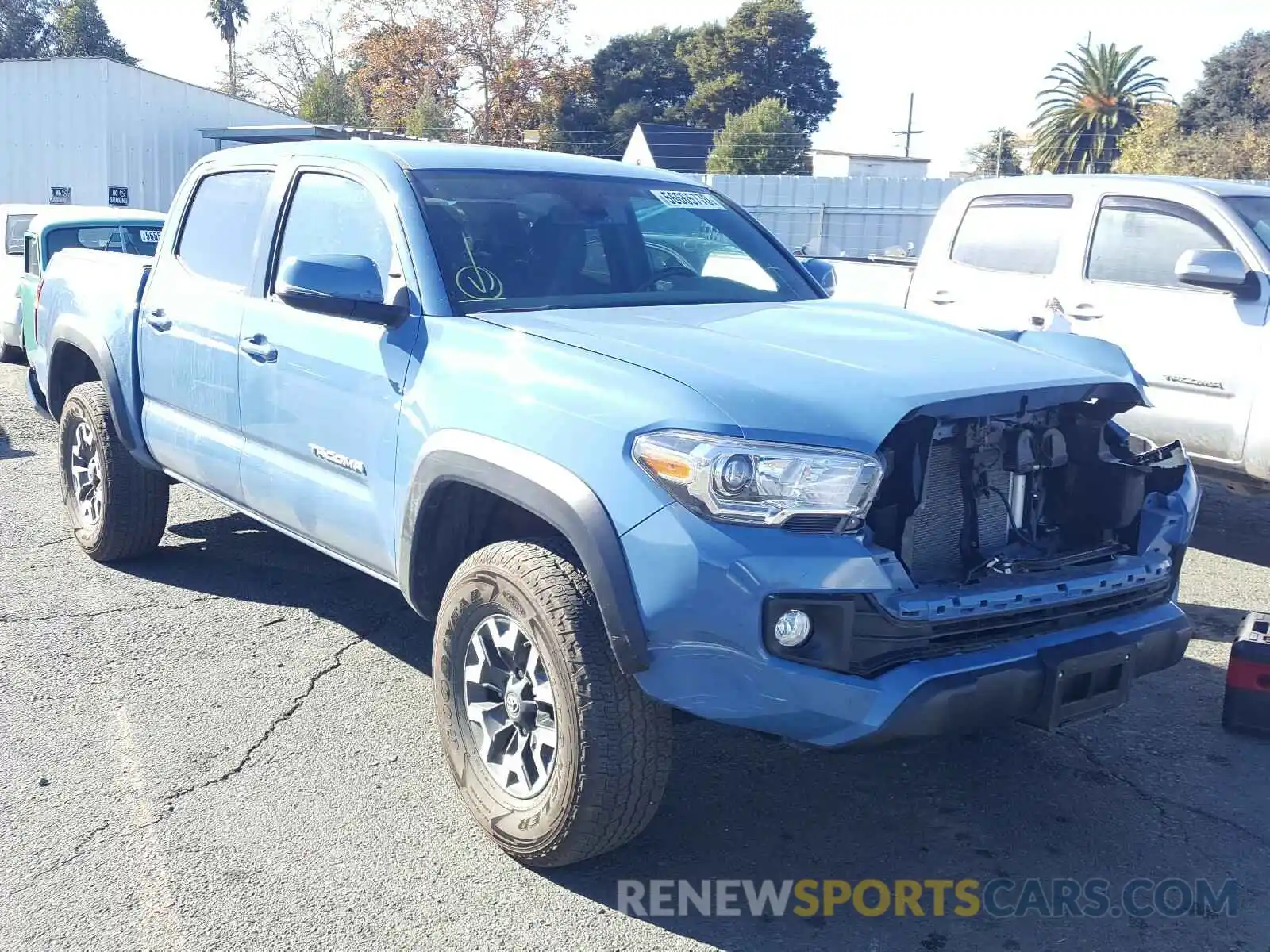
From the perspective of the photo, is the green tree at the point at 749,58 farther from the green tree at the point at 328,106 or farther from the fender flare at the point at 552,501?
the fender flare at the point at 552,501

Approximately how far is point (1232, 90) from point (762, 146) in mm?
17401

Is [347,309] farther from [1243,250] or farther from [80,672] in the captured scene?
[1243,250]

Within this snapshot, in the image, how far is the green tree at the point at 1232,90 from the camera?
145 ft

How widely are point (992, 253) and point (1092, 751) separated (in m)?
4.15

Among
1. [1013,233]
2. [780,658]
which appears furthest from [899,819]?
[1013,233]

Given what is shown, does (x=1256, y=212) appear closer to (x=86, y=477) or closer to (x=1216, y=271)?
(x=1216, y=271)

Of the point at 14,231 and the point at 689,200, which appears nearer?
the point at 689,200

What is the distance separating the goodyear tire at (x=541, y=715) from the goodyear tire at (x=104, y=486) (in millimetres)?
2774

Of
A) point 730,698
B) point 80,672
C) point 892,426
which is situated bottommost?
point 80,672

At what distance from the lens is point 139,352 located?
541 cm

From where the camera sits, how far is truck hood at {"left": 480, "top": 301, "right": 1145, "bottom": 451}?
302 cm

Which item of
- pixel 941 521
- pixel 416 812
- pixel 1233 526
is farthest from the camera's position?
pixel 1233 526

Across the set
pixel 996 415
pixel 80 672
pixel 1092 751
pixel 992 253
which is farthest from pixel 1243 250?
pixel 80 672

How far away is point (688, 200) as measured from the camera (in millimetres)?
4871
